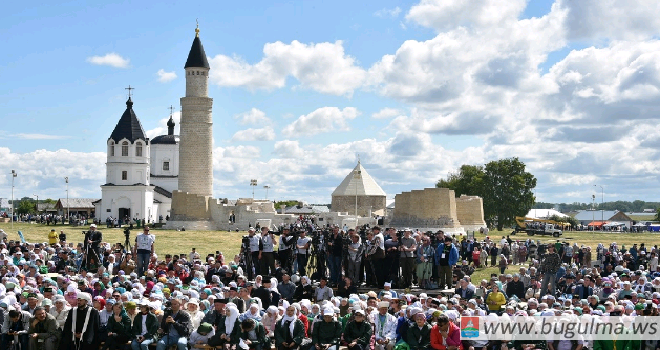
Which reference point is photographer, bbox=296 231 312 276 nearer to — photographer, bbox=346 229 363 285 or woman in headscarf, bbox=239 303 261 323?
photographer, bbox=346 229 363 285

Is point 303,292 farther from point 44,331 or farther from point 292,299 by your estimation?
point 44,331

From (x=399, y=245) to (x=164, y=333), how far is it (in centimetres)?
665

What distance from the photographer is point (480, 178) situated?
73000mm

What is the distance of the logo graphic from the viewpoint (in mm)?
12219

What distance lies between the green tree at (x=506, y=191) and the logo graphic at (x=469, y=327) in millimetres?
57660

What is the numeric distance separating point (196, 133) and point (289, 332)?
4924 cm

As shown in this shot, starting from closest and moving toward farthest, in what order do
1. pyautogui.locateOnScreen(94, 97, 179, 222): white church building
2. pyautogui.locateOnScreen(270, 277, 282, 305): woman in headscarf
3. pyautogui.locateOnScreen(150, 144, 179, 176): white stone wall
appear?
pyautogui.locateOnScreen(270, 277, 282, 305): woman in headscarf
pyautogui.locateOnScreen(94, 97, 179, 222): white church building
pyautogui.locateOnScreen(150, 144, 179, 176): white stone wall

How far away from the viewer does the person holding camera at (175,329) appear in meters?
12.3

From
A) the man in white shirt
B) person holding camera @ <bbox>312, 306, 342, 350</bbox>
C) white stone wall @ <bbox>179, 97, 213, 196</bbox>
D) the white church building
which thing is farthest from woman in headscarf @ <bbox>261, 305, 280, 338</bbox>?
the white church building

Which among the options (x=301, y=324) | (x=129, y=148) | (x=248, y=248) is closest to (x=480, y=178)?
(x=129, y=148)

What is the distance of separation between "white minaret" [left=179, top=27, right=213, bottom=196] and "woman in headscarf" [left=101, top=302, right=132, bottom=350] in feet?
158

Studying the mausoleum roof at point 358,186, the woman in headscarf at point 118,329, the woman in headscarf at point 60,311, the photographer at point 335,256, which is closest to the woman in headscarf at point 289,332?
the woman in headscarf at point 118,329

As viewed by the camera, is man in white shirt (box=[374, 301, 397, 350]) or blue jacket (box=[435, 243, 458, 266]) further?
blue jacket (box=[435, 243, 458, 266])

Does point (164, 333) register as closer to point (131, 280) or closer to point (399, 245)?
point (131, 280)
